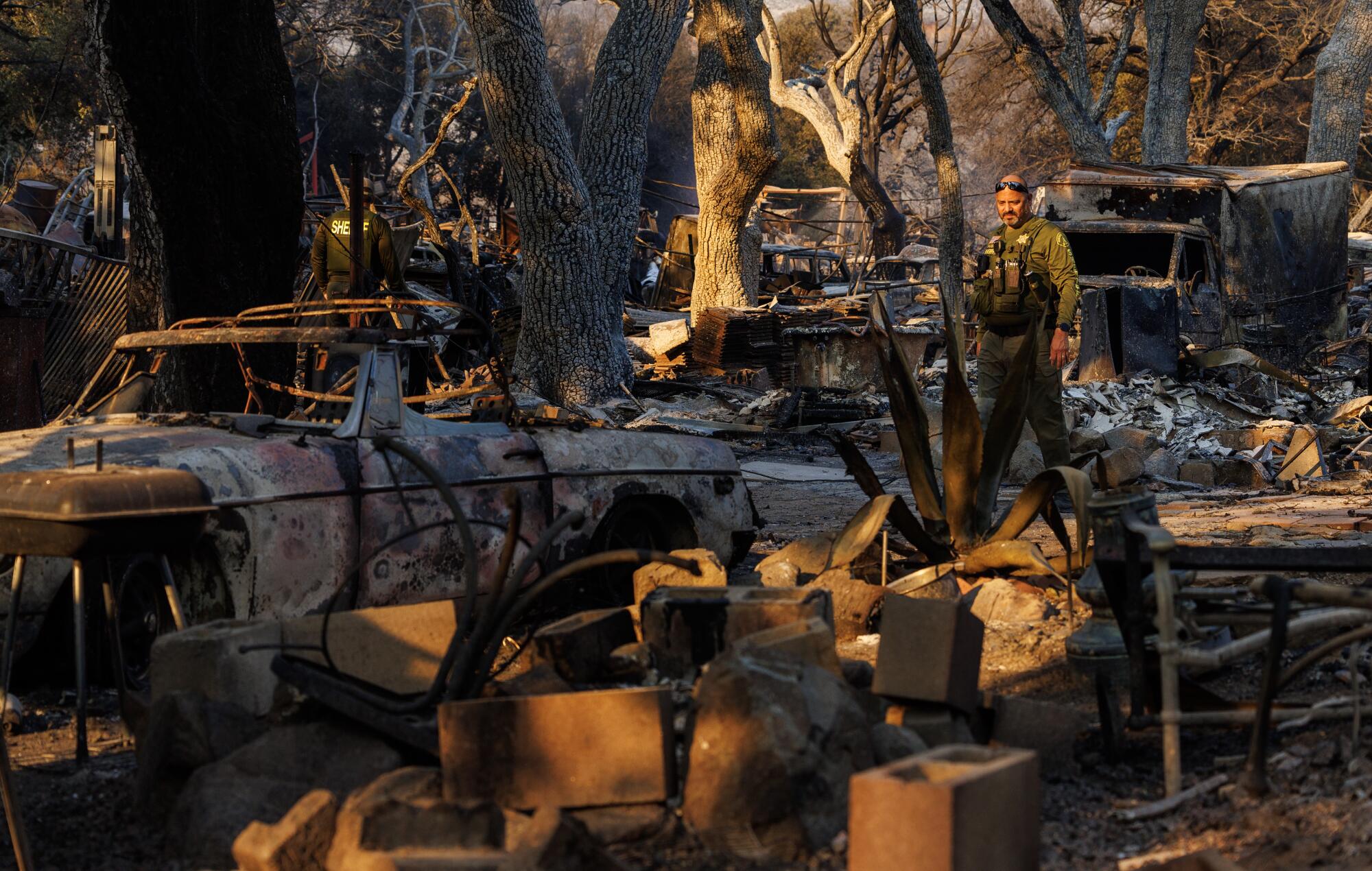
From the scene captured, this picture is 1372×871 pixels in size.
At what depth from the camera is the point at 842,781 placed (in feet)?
11.5

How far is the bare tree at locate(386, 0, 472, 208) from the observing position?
123 ft

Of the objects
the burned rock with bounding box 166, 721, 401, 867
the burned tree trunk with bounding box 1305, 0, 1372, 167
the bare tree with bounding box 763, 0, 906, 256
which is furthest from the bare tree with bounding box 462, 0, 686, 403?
the burned tree trunk with bounding box 1305, 0, 1372, 167

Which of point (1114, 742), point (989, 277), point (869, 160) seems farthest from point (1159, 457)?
point (869, 160)

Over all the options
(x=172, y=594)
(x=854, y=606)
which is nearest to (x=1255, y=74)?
(x=854, y=606)

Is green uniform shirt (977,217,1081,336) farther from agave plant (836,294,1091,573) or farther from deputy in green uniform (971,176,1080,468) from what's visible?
agave plant (836,294,1091,573)

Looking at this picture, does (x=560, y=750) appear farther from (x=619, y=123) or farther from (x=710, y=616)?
(x=619, y=123)

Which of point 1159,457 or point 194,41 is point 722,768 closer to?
point 194,41

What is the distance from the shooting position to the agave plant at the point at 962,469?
623 centimetres

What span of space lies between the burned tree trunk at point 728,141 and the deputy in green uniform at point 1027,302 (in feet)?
26.6

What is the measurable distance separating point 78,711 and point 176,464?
3.18 feet

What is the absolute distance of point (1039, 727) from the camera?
4.07 meters

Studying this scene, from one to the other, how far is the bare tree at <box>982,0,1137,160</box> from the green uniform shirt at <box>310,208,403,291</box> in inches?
632

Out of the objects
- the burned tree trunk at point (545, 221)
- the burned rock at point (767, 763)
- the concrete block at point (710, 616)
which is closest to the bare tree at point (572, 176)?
the burned tree trunk at point (545, 221)

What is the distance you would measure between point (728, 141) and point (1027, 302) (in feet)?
32.0
